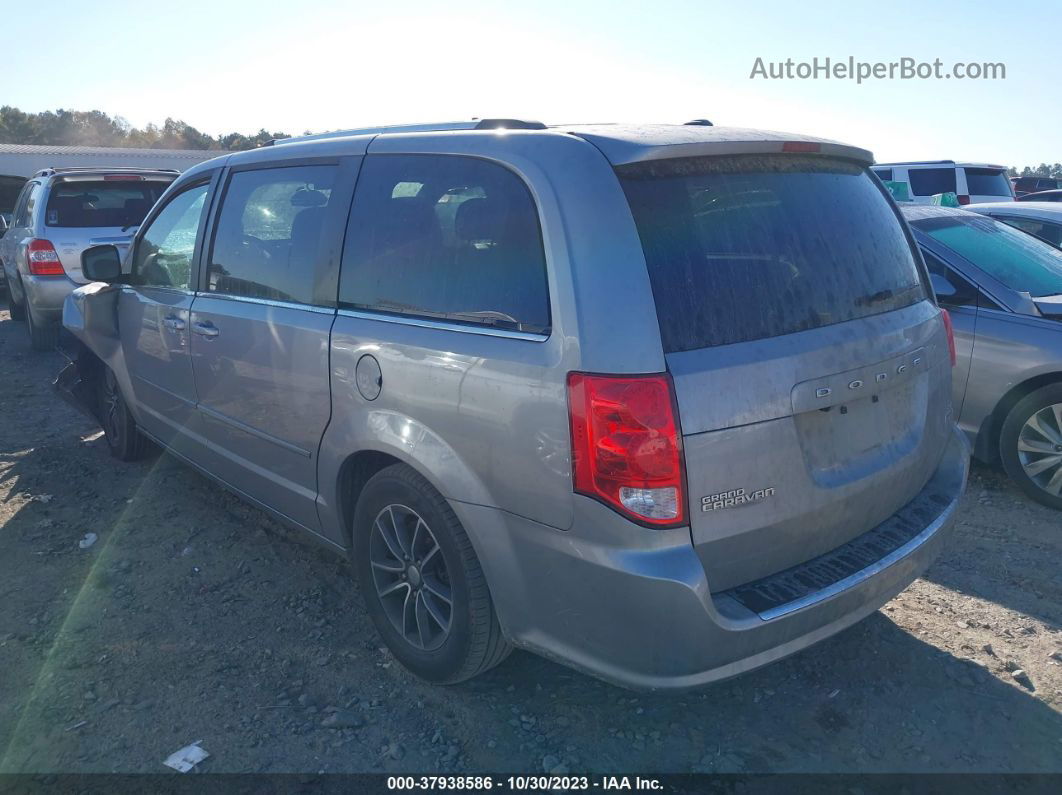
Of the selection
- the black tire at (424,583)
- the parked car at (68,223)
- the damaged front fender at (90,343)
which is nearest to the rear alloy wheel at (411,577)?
the black tire at (424,583)

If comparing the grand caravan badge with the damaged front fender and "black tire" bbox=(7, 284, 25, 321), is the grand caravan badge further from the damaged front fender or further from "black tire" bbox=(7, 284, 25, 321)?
A: "black tire" bbox=(7, 284, 25, 321)

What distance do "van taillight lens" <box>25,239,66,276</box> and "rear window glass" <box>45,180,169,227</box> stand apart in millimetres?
243

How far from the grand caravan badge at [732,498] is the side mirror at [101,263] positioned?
13.0 ft

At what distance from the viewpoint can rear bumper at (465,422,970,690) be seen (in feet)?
7.23

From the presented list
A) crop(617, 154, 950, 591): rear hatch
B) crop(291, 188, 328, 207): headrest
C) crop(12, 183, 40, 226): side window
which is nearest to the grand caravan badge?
crop(617, 154, 950, 591): rear hatch

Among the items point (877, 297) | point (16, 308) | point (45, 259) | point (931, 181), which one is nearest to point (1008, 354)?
point (877, 297)

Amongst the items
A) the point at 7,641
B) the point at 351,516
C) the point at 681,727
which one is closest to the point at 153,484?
the point at 7,641

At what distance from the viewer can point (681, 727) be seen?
2.82m

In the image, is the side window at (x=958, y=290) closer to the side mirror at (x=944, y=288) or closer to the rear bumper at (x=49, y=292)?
the side mirror at (x=944, y=288)

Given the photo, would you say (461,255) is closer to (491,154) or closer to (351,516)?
(491,154)

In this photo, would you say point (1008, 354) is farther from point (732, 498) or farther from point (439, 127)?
point (439, 127)

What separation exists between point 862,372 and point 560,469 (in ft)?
3.39

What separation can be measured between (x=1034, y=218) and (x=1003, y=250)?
6.68 feet

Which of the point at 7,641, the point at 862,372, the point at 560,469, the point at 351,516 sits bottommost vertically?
the point at 7,641
